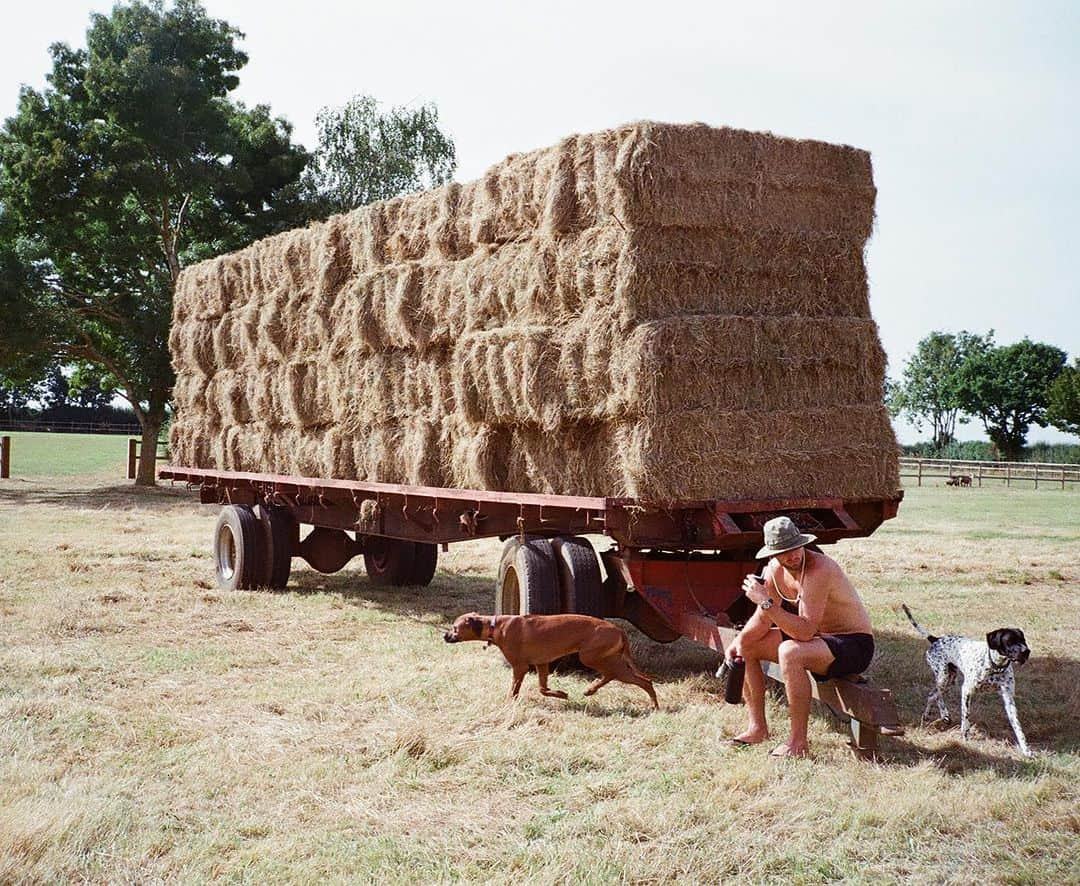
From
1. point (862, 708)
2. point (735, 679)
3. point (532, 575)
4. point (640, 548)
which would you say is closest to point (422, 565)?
point (532, 575)

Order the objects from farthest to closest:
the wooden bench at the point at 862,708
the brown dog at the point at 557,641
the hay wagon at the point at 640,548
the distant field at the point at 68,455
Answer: the distant field at the point at 68,455 < the hay wagon at the point at 640,548 < the brown dog at the point at 557,641 < the wooden bench at the point at 862,708

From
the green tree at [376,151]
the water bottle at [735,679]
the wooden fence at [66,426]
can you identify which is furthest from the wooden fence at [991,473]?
the wooden fence at [66,426]

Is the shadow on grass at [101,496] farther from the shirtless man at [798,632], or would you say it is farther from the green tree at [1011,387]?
the green tree at [1011,387]

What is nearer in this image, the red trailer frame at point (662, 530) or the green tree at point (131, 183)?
the red trailer frame at point (662, 530)

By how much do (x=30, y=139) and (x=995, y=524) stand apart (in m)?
24.7

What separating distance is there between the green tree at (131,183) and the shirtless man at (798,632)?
24492mm

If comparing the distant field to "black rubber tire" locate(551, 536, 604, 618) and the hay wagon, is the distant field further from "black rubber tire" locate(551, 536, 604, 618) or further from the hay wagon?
"black rubber tire" locate(551, 536, 604, 618)

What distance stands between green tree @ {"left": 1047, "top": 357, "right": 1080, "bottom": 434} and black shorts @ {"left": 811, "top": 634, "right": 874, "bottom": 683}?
2665 inches

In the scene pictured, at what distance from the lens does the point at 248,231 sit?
103ft

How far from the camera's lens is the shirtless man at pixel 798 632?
611 cm

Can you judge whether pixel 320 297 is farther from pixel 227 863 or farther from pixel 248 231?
pixel 248 231

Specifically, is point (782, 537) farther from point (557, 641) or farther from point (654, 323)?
point (654, 323)

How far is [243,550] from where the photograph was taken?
12672 millimetres

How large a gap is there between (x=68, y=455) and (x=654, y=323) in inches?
1739
